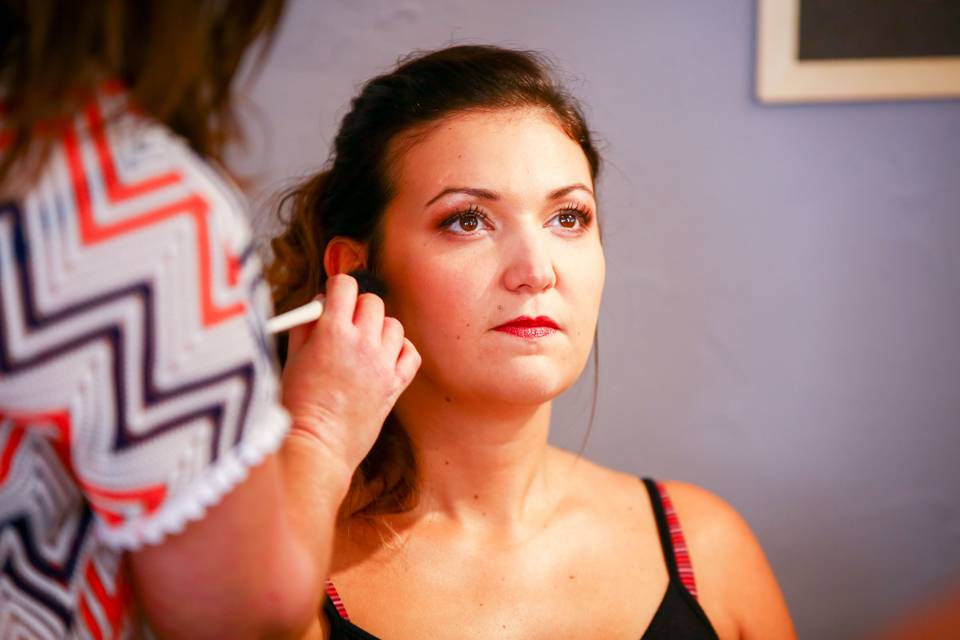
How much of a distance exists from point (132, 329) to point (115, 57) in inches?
6.4

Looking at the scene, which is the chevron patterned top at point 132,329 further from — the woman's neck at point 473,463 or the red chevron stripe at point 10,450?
the woman's neck at point 473,463

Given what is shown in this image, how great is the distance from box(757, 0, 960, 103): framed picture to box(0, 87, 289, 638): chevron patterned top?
104 centimetres

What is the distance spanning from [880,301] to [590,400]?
0.49 m

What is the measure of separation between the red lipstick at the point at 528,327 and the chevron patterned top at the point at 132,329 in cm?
44

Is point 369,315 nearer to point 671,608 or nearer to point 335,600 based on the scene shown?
point 335,600

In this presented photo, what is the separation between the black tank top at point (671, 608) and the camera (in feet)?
3.01

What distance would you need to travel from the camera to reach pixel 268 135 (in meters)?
1.30

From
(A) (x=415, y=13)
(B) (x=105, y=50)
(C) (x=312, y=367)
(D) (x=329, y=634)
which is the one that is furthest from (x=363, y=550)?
(A) (x=415, y=13)

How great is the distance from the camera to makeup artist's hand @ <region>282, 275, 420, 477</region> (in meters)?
0.71

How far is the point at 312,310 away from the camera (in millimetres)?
816

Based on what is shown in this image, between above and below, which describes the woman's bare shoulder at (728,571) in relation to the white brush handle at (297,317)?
below

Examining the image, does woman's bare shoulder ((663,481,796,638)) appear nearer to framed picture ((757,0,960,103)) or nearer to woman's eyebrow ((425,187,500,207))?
woman's eyebrow ((425,187,500,207))

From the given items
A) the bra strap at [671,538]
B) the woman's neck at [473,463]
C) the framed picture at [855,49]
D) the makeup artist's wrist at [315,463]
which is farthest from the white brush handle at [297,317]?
the framed picture at [855,49]

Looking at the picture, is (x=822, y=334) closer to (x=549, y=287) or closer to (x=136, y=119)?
(x=549, y=287)
